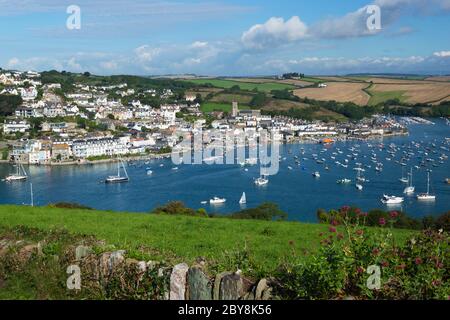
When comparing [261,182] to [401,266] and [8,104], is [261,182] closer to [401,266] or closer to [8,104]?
[401,266]

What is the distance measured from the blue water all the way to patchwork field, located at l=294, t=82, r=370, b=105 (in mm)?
32767

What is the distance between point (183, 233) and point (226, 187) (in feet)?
61.7

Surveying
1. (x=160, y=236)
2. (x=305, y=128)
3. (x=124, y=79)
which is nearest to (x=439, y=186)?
(x=160, y=236)

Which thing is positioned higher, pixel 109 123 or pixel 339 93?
pixel 339 93

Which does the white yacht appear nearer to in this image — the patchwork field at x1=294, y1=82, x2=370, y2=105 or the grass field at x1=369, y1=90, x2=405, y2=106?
the patchwork field at x1=294, y1=82, x2=370, y2=105

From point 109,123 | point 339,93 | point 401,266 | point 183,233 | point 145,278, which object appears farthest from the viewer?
point 339,93

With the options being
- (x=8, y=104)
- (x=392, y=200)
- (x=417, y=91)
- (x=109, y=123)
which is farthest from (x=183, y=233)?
(x=417, y=91)

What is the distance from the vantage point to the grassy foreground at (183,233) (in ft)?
12.1

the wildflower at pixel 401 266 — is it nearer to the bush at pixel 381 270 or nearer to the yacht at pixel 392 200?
the bush at pixel 381 270

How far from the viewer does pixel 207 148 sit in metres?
37.6

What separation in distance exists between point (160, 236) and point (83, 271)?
115cm

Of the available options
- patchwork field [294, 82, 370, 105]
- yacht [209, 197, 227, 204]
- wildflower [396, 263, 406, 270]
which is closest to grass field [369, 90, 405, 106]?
patchwork field [294, 82, 370, 105]

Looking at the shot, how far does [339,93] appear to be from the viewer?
67.2m

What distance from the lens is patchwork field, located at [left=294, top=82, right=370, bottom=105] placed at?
6481cm
